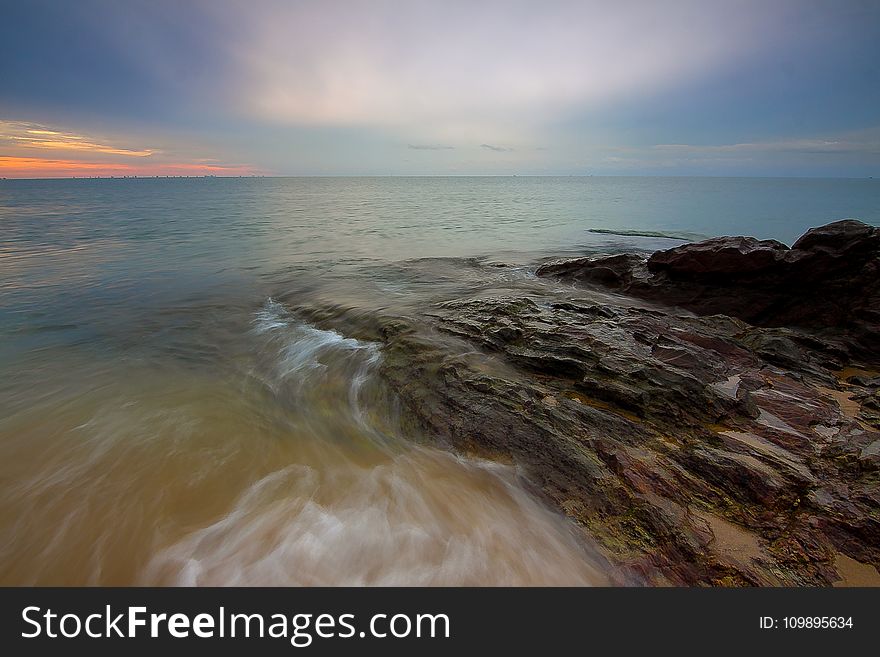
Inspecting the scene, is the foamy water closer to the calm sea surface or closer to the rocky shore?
the calm sea surface

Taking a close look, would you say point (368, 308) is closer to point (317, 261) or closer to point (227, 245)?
point (317, 261)

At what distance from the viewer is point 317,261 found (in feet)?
55.3

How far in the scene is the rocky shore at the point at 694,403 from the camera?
3.58 metres

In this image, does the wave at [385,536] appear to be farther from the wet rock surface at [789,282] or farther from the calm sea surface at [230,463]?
the wet rock surface at [789,282]

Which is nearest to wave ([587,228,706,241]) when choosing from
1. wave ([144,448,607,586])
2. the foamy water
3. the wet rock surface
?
the wet rock surface

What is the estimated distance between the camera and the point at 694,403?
5082mm

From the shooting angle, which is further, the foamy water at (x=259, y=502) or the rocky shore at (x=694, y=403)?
the foamy water at (x=259, y=502)

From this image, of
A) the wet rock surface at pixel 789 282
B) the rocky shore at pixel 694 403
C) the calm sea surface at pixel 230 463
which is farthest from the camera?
the wet rock surface at pixel 789 282

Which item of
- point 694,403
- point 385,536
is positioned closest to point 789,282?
point 694,403

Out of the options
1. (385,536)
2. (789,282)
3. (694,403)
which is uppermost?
(789,282)

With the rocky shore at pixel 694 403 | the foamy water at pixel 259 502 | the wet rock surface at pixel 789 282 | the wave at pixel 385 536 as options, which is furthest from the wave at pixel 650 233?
the wave at pixel 385 536

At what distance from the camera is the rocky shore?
11.8ft

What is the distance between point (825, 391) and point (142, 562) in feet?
29.0

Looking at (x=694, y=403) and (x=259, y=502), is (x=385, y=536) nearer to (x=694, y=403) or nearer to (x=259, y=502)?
(x=259, y=502)
